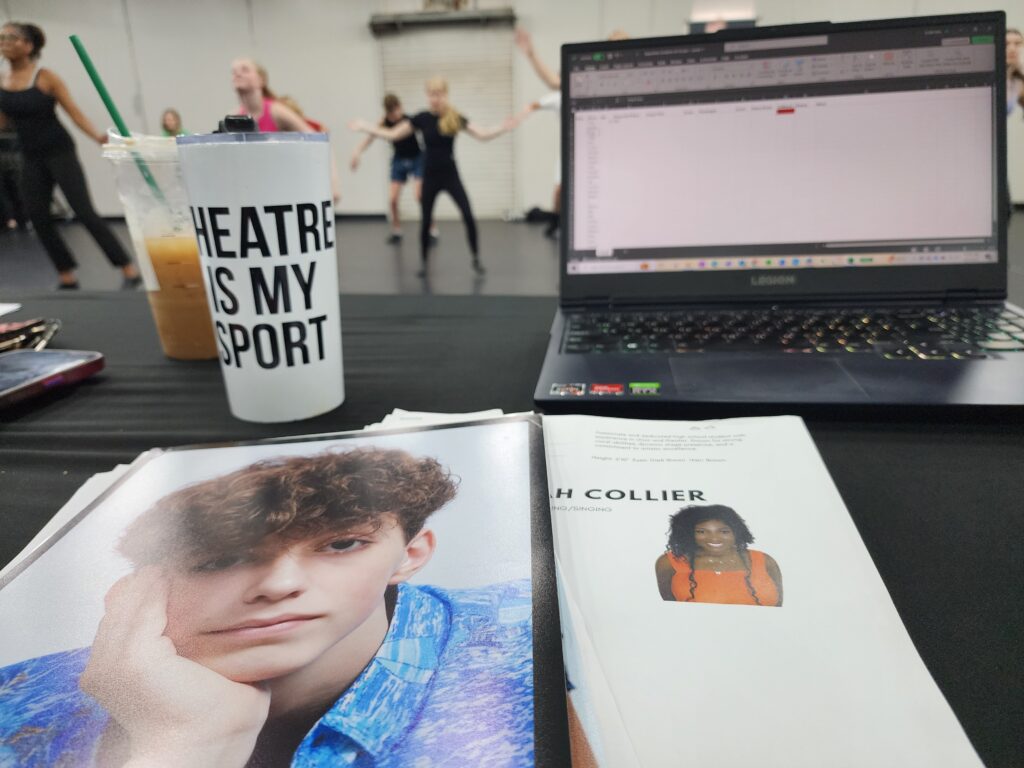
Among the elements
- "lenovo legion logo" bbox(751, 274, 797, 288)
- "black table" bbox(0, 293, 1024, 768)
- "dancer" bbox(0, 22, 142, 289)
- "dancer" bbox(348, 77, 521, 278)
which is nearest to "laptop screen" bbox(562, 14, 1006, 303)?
"lenovo legion logo" bbox(751, 274, 797, 288)

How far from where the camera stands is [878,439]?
37cm

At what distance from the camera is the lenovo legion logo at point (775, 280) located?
583 mm

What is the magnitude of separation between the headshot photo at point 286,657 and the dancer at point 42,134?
2219 millimetres

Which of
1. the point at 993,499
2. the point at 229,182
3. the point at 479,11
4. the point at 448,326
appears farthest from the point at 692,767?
the point at 479,11

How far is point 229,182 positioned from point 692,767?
0.36m

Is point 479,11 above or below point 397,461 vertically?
above

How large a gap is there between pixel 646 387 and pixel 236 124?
297 millimetres

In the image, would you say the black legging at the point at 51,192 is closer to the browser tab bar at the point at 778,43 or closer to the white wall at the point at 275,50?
the browser tab bar at the point at 778,43

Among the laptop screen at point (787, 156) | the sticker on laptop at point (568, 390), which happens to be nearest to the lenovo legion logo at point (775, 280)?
the laptop screen at point (787, 156)

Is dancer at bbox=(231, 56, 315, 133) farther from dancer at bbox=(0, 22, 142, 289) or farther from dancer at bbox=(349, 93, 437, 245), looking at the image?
dancer at bbox=(349, 93, 437, 245)

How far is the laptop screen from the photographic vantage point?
56 cm

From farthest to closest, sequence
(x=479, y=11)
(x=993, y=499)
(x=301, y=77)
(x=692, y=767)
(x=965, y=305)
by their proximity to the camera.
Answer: (x=301, y=77)
(x=479, y=11)
(x=965, y=305)
(x=993, y=499)
(x=692, y=767)

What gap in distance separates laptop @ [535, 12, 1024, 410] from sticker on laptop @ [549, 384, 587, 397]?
0.09 m

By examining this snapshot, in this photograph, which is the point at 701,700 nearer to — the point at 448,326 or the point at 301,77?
the point at 448,326
